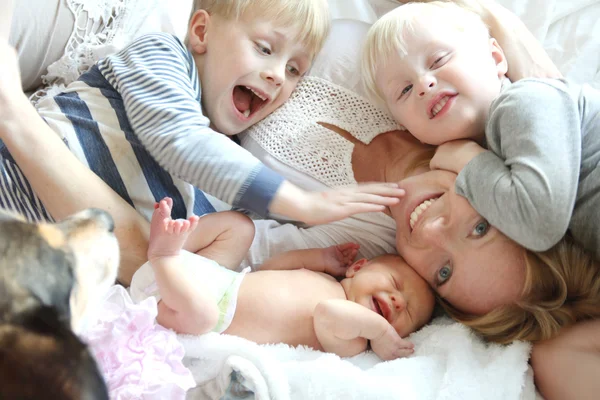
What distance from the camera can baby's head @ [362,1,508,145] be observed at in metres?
1.07

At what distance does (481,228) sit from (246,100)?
0.65m

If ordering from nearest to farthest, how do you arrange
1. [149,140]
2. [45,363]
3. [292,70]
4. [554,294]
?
[45,363]
[554,294]
[149,140]
[292,70]

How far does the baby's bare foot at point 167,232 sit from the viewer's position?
34.9 inches

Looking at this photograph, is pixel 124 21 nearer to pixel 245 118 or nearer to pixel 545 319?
pixel 245 118

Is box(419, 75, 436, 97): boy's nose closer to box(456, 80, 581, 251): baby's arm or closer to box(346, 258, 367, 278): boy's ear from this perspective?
box(456, 80, 581, 251): baby's arm

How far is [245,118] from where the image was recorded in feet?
4.10

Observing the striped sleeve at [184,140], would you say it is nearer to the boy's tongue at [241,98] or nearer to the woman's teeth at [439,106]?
the boy's tongue at [241,98]

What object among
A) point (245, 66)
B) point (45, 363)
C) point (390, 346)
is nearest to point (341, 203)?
point (390, 346)

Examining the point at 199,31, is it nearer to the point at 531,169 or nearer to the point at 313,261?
the point at 313,261

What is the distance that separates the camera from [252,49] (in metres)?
1.19

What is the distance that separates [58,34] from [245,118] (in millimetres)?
527

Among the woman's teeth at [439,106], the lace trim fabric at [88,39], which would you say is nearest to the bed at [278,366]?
the woman's teeth at [439,106]

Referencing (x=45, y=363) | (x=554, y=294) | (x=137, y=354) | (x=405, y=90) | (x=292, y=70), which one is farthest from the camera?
A: (x=292, y=70)

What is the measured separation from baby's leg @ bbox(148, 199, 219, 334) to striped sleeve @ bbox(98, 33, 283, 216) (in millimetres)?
137
